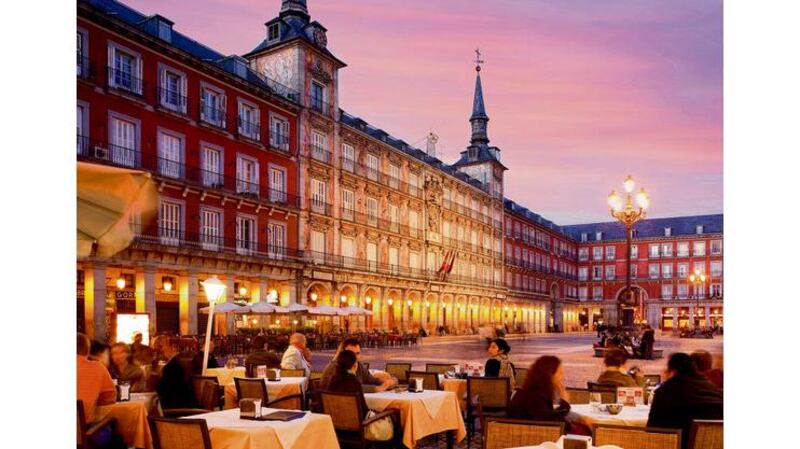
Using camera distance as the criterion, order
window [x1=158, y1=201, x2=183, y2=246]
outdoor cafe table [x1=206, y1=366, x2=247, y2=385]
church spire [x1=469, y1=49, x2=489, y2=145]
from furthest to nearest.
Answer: church spire [x1=469, y1=49, x2=489, y2=145] < window [x1=158, y1=201, x2=183, y2=246] < outdoor cafe table [x1=206, y1=366, x2=247, y2=385]

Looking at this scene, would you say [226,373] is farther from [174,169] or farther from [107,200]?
[174,169]

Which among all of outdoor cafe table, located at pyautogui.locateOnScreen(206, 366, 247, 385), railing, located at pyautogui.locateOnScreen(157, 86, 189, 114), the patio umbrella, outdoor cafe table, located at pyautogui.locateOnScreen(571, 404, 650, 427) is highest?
railing, located at pyautogui.locateOnScreen(157, 86, 189, 114)

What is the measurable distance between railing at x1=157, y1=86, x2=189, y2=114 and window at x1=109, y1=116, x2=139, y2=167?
1.49 metres

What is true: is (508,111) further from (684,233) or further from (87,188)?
(684,233)

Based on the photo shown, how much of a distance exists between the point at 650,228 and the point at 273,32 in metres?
→ 48.7

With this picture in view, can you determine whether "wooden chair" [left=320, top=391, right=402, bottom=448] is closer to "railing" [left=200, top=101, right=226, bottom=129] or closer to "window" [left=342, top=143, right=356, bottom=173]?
"railing" [left=200, top=101, right=226, bottom=129]

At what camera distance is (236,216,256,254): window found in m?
24.0

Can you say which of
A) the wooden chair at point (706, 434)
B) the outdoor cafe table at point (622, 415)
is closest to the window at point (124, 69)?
the outdoor cafe table at point (622, 415)

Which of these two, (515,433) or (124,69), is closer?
(515,433)

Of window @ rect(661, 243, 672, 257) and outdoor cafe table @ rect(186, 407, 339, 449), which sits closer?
outdoor cafe table @ rect(186, 407, 339, 449)

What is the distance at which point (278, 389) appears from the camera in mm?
7676

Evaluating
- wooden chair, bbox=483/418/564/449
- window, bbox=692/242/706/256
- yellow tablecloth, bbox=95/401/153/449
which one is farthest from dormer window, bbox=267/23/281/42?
window, bbox=692/242/706/256

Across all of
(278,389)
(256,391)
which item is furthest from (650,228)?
(256,391)
